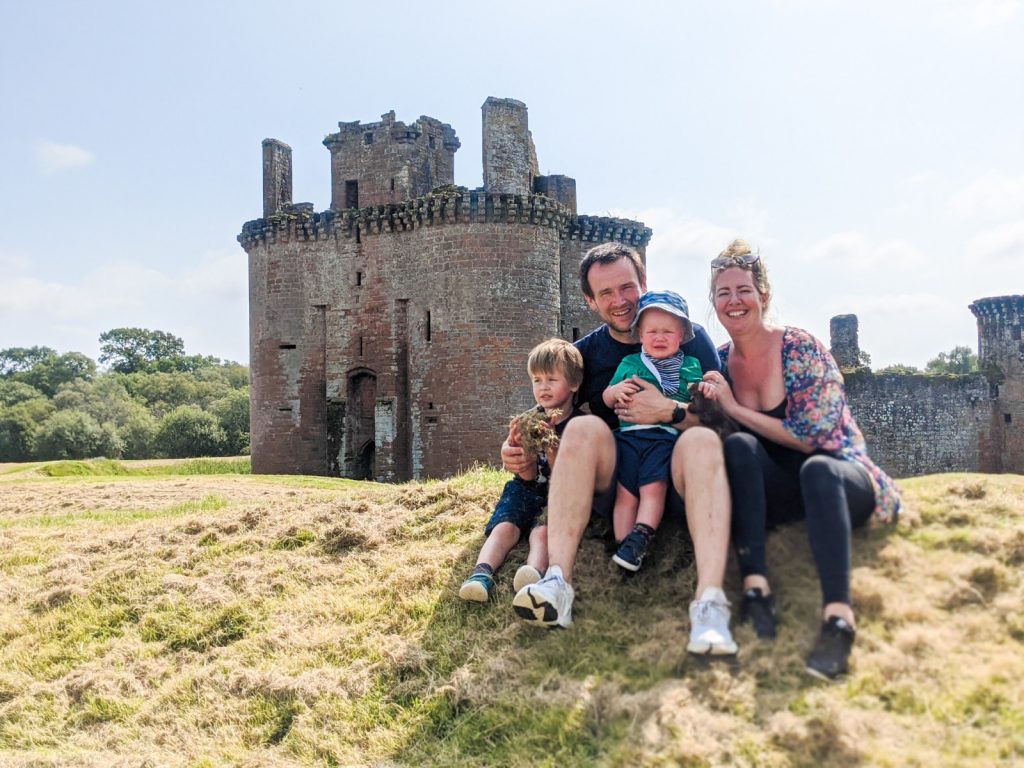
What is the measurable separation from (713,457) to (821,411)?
67cm

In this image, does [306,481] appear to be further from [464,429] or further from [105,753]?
[105,753]

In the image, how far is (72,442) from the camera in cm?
5206

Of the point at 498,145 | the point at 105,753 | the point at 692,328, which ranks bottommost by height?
the point at 105,753

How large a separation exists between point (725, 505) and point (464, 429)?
61.7 ft

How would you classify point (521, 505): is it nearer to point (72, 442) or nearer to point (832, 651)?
point (832, 651)

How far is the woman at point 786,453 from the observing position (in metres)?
3.98

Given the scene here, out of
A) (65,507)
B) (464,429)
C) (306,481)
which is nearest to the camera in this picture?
(65,507)

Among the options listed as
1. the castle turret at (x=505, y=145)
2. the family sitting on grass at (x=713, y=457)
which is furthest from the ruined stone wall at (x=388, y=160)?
the family sitting on grass at (x=713, y=457)

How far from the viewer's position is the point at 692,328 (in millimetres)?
5078

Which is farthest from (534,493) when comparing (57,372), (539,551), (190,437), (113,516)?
(57,372)

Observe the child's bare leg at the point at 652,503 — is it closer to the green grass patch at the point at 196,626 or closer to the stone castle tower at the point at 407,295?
the green grass patch at the point at 196,626

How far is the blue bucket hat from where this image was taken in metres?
4.91

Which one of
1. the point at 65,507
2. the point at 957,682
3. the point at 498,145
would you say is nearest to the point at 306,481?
the point at 65,507

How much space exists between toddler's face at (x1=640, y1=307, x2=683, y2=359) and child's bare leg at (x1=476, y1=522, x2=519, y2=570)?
5.47 feet
